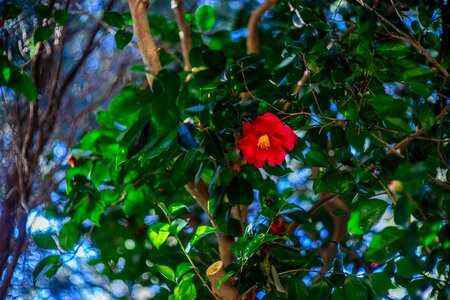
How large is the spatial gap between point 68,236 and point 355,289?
0.60 meters

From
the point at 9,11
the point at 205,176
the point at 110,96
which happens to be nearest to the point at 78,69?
the point at 110,96

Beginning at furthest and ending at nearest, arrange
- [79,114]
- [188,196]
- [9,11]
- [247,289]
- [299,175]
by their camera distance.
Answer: [299,175] < [79,114] < [188,196] < [9,11] < [247,289]

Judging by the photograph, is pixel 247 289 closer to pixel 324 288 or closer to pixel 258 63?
pixel 324 288

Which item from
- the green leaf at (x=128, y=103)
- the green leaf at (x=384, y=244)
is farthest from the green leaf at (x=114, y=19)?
the green leaf at (x=384, y=244)

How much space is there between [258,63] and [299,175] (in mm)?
1179

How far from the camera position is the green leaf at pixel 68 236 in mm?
1327

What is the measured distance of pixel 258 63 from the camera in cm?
114

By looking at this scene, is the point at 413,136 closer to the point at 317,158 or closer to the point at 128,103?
the point at 317,158

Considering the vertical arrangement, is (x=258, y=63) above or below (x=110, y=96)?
above

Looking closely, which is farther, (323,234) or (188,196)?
(323,234)

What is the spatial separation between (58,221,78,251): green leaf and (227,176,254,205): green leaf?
1.21 feet

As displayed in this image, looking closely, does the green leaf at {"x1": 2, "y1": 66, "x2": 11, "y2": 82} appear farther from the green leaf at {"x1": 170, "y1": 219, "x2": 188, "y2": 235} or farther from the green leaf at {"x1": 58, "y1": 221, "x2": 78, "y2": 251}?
the green leaf at {"x1": 170, "y1": 219, "x2": 188, "y2": 235}

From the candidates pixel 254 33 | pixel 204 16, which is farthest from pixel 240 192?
pixel 254 33

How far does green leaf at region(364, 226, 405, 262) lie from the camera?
0.96 metres
